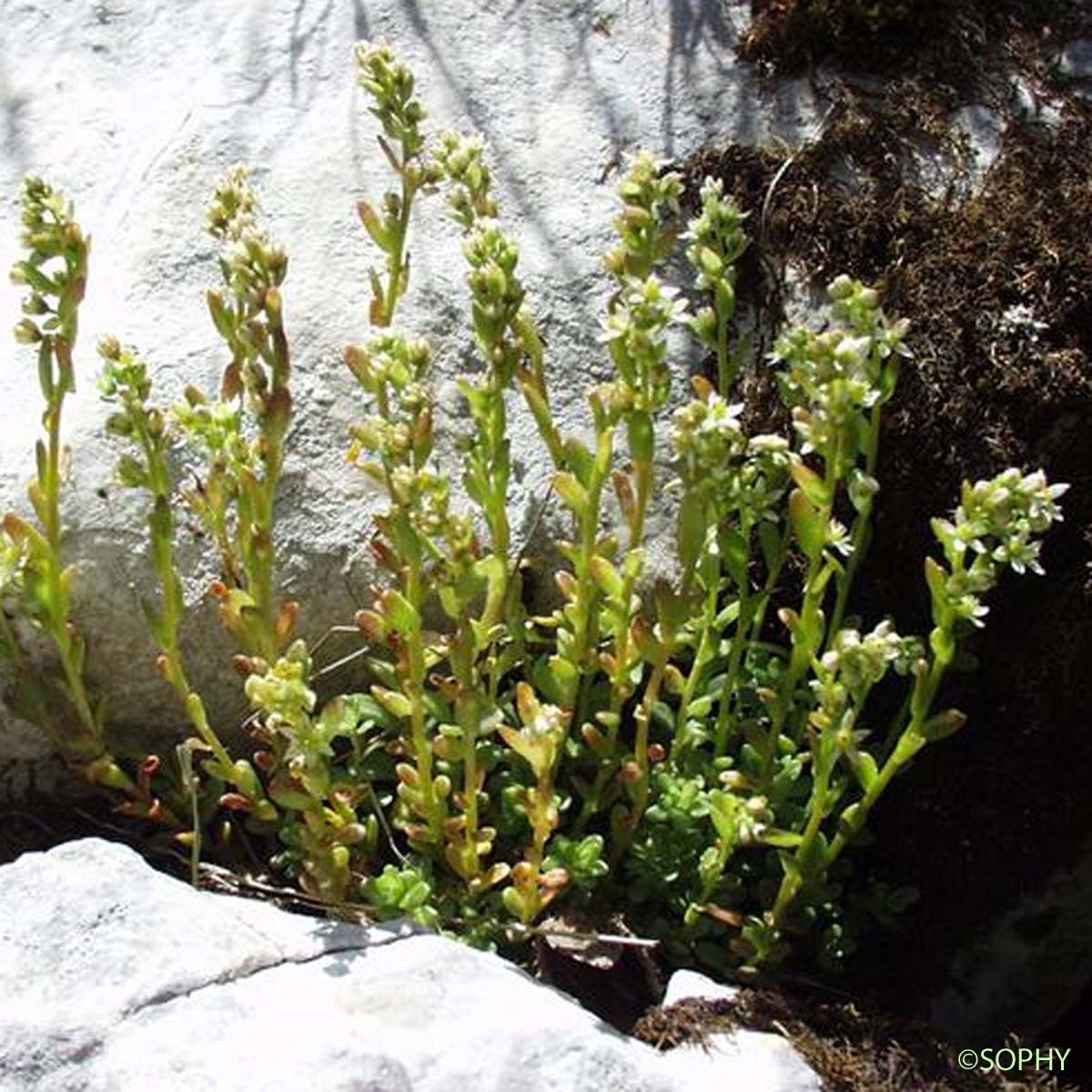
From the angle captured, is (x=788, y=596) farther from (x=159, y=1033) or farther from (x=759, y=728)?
(x=159, y=1033)

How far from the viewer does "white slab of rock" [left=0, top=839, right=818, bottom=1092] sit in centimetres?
214

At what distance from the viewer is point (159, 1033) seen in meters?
2.18

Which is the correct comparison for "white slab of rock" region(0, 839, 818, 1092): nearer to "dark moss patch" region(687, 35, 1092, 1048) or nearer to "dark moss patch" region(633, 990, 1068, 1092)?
"dark moss patch" region(633, 990, 1068, 1092)

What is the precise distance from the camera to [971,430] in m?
2.96

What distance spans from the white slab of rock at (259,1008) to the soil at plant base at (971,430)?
0.74 meters

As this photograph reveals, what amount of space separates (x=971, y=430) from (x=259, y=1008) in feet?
5.25

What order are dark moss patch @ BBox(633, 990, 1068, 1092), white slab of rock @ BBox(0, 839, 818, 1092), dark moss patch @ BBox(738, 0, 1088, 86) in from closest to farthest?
white slab of rock @ BBox(0, 839, 818, 1092) → dark moss patch @ BBox(633, 990, 1068, 1092) → dark moss patch @ BBox(738, 0, 1088, 86)

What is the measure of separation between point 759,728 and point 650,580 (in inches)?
15.6

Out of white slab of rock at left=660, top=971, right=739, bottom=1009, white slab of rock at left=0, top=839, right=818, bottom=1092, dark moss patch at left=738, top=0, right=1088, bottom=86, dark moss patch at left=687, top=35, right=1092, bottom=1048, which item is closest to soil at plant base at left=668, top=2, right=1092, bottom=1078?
dark moss patch at left=687, top=35, right=1092, bottom=1048

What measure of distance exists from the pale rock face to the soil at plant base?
24cm

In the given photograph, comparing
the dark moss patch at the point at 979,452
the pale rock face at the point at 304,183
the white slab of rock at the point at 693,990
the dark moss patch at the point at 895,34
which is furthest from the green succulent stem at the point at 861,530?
the dark moss patch at the point at 895,34

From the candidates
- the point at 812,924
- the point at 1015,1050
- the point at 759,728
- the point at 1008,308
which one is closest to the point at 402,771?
the point at 759,728

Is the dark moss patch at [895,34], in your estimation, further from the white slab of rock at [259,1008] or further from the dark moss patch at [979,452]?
the white slab of rock at [259,1008]

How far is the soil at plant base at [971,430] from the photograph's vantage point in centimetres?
295
